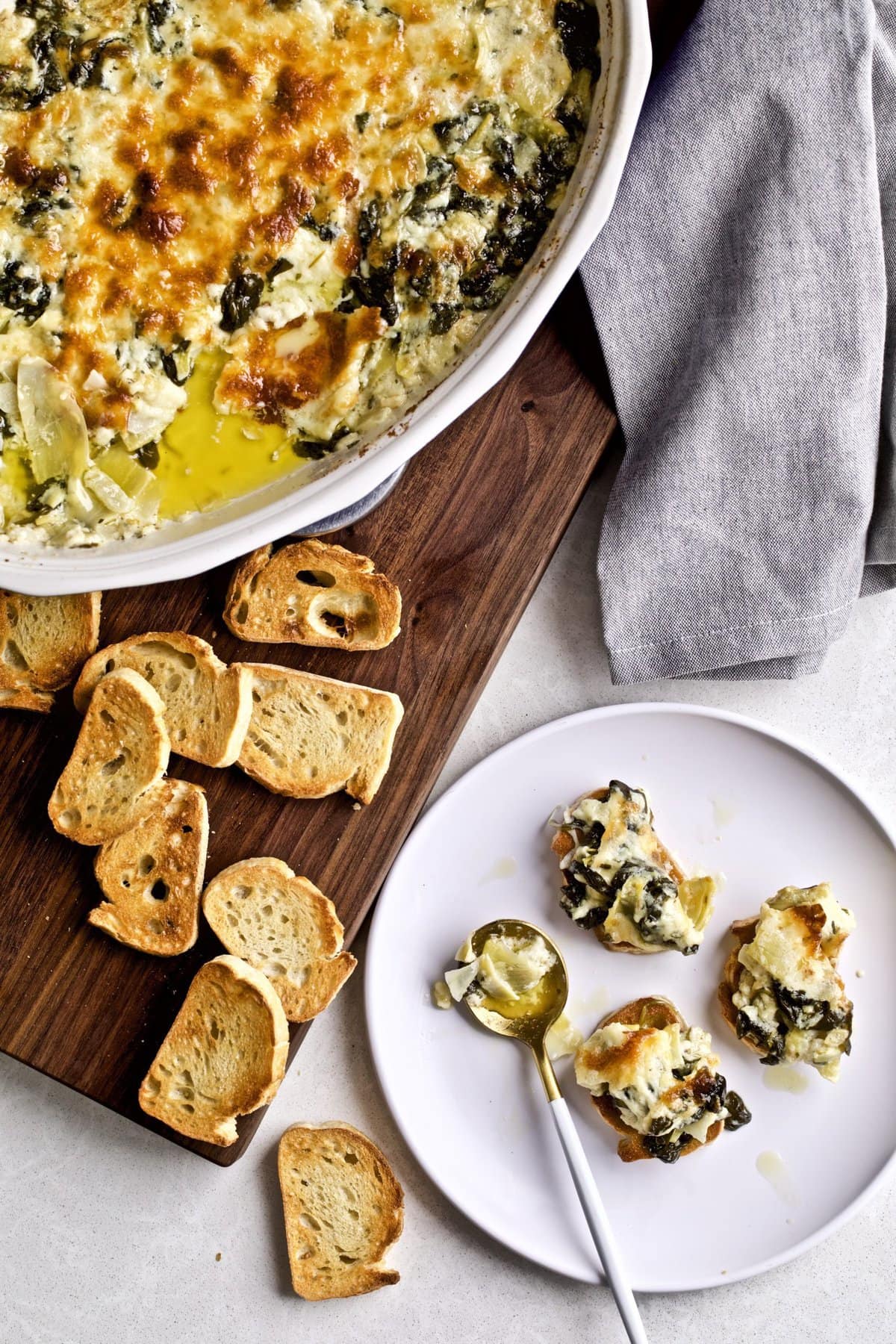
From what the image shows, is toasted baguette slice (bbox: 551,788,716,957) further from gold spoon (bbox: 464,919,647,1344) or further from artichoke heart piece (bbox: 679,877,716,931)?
gold spoon (bbox: 464,919,647,1344)

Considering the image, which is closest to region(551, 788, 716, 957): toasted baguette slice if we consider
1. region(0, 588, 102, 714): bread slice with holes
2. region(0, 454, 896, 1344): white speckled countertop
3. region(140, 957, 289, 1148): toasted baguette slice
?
region(0, 454, 896, 1344): white speckled countertop

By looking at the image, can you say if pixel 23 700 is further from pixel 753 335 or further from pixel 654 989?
pixel 753 335

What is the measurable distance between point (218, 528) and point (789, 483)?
123 cm

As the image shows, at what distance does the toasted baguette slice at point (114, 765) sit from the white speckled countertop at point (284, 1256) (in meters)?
0.68

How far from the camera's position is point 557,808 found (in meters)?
2.56

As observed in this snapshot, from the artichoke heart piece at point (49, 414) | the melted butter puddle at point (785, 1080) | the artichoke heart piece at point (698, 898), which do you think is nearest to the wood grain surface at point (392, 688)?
the artichoke heart piece at point (49, 414)

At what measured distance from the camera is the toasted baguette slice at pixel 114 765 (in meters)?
2.33

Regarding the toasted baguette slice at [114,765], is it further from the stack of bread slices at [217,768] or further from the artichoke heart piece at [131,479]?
the artichoke heart piece at [131,479]

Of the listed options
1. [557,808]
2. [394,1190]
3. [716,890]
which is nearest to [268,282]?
[557,808]

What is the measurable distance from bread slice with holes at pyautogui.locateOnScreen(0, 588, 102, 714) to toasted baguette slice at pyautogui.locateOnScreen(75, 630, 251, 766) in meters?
0.05

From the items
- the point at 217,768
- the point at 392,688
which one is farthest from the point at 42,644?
the point at 392,688

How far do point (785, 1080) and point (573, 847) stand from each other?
742mm

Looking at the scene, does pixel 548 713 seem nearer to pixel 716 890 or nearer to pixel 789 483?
pixel 716 890

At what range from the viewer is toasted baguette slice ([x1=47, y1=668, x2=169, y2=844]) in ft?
7.64
